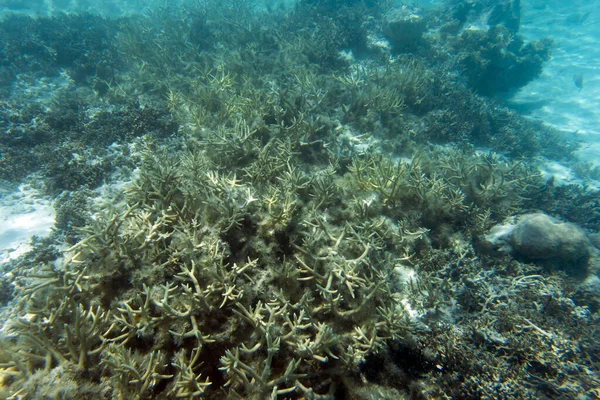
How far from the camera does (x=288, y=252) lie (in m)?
3.54

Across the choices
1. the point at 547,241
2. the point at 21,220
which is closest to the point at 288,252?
the point at 547,241

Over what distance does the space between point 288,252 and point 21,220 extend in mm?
5282

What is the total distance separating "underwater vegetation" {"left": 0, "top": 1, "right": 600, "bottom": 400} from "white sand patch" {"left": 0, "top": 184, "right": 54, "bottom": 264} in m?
0.30

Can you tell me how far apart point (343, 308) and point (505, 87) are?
40.6ft

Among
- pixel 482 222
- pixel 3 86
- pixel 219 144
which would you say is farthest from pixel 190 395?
pixel 3 86

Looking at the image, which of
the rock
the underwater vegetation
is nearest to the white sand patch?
the underwater vegetation

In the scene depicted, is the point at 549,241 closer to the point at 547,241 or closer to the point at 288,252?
the point at 547,241

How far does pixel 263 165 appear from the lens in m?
4.61

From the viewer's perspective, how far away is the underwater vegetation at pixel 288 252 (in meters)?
2.71

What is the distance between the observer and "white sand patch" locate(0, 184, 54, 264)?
4.61 metres

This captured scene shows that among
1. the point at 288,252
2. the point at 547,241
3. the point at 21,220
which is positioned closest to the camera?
the point at 288,252

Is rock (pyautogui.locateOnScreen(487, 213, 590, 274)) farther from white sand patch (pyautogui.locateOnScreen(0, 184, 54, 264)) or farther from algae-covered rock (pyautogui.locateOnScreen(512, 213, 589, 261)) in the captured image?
white sand patch (pyautogui.locateOnScreen(0, 184, 54, 264))

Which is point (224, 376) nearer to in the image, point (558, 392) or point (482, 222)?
point (558, 392)

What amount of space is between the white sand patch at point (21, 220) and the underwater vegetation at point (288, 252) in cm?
30
